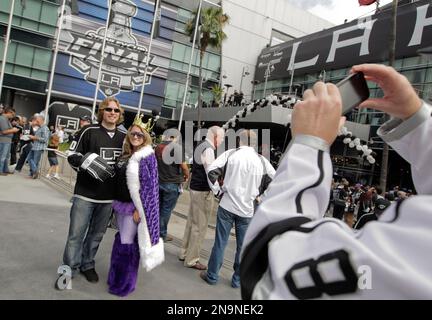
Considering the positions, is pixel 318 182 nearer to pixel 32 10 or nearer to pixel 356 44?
pixel 356 44

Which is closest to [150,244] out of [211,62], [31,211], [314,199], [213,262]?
[213,262]

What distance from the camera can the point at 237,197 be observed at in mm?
4594

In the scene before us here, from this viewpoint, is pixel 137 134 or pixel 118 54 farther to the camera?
pixel 118 54

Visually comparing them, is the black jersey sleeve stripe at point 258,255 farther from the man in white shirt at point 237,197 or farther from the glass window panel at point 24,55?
the glass window panel at point 24,55

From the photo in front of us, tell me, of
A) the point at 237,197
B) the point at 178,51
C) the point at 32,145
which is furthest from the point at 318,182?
the point at 178,51

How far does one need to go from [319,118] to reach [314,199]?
195 mm

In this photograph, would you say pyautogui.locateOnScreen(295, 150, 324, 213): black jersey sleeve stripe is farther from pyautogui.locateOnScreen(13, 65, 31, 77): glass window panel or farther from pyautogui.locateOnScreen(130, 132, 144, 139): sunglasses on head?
pyautogui.locateOnScreen(13, 65, 31, 77): glass window panel

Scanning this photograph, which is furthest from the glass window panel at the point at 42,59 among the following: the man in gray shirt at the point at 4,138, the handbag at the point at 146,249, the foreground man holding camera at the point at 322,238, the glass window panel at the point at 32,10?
the foreground man holding camera at the point at 322,238

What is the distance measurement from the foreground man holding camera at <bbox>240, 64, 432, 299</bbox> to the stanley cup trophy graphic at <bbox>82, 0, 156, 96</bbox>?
3293 centimetres

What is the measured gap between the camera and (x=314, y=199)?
0.86 meters

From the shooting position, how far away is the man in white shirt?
14.9 feet

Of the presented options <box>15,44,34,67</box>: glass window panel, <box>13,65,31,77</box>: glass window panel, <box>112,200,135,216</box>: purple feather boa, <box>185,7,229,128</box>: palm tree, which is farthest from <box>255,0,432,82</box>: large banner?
<box>13,65,31,77</box>: glass window panel

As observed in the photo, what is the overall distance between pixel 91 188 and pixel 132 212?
0.50m

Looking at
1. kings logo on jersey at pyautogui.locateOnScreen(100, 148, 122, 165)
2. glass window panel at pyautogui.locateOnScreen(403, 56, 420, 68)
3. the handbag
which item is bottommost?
the handbag
